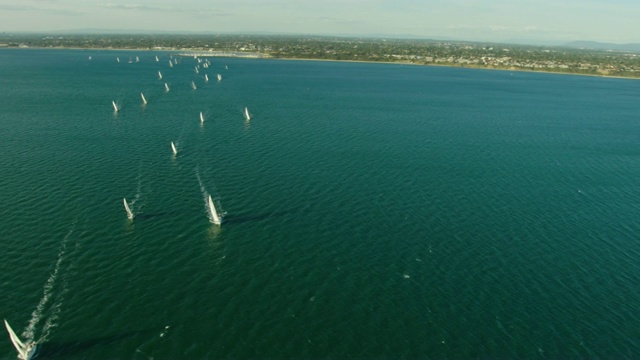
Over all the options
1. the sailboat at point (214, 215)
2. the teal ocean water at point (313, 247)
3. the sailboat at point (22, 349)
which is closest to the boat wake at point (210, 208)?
the sailboat at point (214, 215)

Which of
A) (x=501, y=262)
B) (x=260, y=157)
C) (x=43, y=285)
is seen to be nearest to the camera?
(x=43, y=285)

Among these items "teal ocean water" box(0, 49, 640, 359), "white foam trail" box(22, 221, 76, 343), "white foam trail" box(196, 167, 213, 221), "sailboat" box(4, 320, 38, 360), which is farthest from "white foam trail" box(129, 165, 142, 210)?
"sailboat" box(4, 320, 38, 360)

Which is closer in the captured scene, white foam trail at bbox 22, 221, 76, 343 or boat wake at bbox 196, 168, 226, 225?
white foam trail at bbox 22, 221, 76, 343

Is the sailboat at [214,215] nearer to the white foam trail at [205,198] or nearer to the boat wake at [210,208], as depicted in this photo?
the boat wake at [210,208]

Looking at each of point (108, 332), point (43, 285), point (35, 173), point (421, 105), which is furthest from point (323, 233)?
point (421, 105)

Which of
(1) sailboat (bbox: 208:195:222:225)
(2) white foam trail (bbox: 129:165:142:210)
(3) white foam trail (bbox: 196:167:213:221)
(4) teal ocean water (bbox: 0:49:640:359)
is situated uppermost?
(1) sailboat (bbox: 208:195:222:225)

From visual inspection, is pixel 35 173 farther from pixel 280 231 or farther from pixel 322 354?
pixel 322 354

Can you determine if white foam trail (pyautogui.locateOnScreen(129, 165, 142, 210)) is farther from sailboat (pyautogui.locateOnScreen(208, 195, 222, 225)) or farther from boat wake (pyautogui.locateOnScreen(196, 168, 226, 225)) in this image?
sailboat (pyautogui.locateOnScreen(208, 195, 222, 225))

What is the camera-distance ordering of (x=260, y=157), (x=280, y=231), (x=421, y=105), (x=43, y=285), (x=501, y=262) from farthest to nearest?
(x=421, y=105)
(x=260, y=157)
(x=280, y=231)
(x=501, y=262)
(x=43, y=285)
